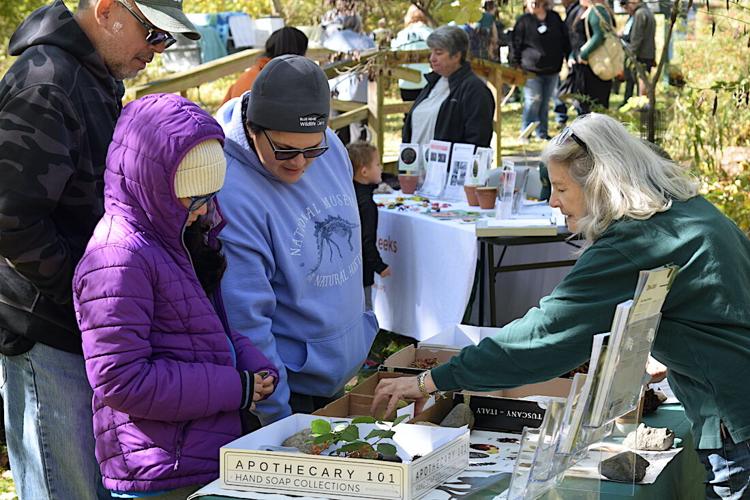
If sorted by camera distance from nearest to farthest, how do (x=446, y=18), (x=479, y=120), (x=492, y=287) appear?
1. (x=446, y=18)
2. (x=492, y=287)
3. (x=479, y=120)

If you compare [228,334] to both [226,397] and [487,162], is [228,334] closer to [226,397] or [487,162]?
[226,397]

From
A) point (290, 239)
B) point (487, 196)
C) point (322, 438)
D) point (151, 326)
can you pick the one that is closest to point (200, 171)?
point (151, 326)

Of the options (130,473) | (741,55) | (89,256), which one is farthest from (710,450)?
(741,55)

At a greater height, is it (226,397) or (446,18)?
(446,18)

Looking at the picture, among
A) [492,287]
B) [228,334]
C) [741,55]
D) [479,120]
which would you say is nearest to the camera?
[228,334]

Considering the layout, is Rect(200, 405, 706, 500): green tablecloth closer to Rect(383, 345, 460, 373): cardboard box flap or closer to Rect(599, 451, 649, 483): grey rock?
Rect(599, 451, 649, 483): grey rock

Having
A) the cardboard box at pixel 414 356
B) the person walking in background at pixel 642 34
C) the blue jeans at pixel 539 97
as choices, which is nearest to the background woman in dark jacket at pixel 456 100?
the cardboard box at pixel 414 356

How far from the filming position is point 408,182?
5.97m

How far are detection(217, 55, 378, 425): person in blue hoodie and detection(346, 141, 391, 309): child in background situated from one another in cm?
273

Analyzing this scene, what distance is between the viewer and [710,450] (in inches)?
81.7

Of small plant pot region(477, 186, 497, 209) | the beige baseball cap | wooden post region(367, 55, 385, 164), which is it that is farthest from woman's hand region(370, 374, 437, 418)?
wooden post region(367, 55, 385, 164)

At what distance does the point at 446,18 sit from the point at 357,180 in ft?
3.54

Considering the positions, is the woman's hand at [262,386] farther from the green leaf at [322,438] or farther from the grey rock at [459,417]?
the grey rock at [459,417]

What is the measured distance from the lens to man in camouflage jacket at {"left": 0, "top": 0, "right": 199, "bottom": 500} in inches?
84.1
